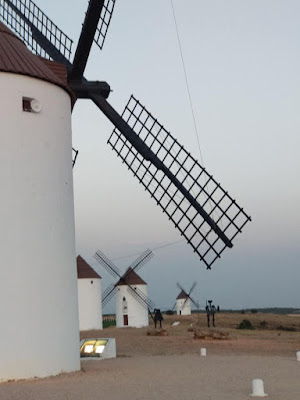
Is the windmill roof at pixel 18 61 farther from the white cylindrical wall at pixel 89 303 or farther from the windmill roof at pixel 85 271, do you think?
the windmill roof at pixel 85 271

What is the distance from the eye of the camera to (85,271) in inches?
1668

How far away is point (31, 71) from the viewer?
13820 millimetres

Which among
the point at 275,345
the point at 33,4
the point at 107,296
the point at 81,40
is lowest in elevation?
the point at 275,345

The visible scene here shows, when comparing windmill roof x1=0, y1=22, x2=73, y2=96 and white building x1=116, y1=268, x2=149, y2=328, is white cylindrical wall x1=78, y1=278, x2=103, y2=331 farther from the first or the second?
windmill roof x1=0, y1=22, x2=73, y2=96

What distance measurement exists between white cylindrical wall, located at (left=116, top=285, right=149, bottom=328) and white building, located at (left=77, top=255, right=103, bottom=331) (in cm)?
342

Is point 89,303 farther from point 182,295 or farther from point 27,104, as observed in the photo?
point 27,104

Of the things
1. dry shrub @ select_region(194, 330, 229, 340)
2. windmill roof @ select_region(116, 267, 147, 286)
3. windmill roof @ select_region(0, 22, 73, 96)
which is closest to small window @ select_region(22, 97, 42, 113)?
windmill roof @ select_region(0, 22, 73, 96)

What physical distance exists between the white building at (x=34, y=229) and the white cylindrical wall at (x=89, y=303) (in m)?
26.4

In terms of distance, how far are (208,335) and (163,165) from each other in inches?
447

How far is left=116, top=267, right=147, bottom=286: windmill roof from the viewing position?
45781mm

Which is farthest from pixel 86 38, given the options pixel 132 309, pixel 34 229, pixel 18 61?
pixel 132 309

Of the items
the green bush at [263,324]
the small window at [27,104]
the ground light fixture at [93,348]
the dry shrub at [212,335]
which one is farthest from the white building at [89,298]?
the small window at [27,104]

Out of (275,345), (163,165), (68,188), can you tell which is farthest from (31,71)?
(275,345)

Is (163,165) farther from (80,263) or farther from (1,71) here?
(80,263)
